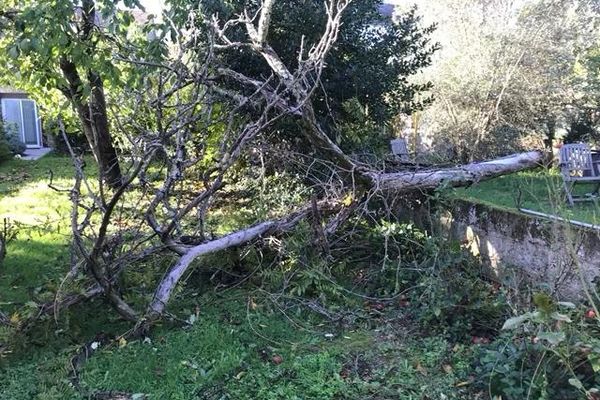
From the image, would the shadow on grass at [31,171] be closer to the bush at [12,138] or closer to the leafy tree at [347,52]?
the bush at [12,138]

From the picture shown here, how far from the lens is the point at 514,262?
4.72 meters

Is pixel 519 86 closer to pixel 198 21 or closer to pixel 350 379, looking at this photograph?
pixel 198 21

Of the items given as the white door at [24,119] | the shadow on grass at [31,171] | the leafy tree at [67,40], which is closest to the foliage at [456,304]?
the leafy tree at [67,40]

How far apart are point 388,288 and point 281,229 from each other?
3.86 feet

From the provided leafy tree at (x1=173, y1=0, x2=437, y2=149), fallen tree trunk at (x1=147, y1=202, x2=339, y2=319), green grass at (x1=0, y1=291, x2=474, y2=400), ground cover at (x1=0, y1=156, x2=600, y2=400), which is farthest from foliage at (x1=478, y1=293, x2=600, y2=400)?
leafy tree at (x1=173, y1=0, x2=437, y2=149)

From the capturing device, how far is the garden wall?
3.92 meters

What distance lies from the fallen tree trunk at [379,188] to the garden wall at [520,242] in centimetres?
35

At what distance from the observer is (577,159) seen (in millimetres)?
7309

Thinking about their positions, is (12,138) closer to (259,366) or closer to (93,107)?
(93,107)

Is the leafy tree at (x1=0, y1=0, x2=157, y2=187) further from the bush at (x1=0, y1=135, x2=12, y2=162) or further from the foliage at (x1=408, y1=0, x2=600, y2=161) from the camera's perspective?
the bush at (x1=0, y1=135, x2=12, y2=162)

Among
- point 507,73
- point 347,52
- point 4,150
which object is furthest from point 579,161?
point 4,150

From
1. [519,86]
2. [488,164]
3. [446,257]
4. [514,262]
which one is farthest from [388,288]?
[519,86]

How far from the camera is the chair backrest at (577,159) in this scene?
23.8ft

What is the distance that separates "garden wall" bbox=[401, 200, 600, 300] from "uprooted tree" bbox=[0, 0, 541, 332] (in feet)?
1.48
